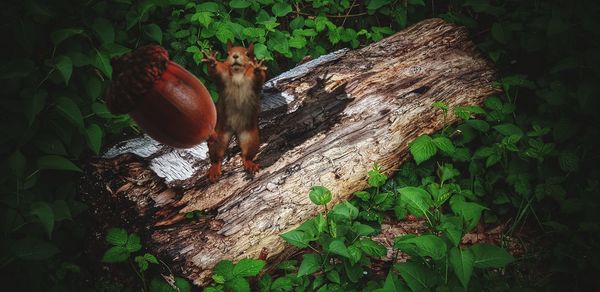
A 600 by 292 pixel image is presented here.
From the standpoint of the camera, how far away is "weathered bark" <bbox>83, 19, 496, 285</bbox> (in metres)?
2.67

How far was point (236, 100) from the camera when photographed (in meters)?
2.54

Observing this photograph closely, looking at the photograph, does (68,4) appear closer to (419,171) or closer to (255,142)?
(255,142)

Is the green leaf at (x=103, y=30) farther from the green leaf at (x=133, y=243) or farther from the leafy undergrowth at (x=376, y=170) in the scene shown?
the green leaf at (x=133, y=243)

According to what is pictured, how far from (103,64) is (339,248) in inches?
75.9

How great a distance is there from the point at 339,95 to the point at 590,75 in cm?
190

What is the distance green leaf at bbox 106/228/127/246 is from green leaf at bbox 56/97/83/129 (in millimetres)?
704

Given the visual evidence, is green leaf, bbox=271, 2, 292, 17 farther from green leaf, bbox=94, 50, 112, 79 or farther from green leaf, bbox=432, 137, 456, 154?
green leaf, bbox=432, 137, 456, 154

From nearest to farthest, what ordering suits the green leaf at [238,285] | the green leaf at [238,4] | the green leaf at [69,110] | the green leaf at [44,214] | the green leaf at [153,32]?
the green leaf at [44,214] < the green leaf at [238,285] < the green leaf at [69,110] < the green leaf at [153,32] < the green leaf at [238,4]

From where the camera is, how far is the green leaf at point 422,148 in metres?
3.00

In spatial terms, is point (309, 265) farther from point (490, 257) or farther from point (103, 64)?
point (103, 64)

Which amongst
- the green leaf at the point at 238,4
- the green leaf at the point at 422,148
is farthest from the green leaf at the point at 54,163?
the green leaf at the point at 422,148

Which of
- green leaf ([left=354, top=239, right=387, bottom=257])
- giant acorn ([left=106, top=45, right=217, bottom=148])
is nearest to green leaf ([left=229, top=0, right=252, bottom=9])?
giant acorn ([left=106, top=45, right=217, bottom=148])

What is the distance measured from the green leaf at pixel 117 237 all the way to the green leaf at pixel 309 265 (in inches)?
45.1

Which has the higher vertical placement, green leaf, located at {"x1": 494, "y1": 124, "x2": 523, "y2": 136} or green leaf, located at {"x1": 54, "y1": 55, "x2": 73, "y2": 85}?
green leaf, located at {"x1": 54, "y1": 55, "x2": 73, "y2": 85}
